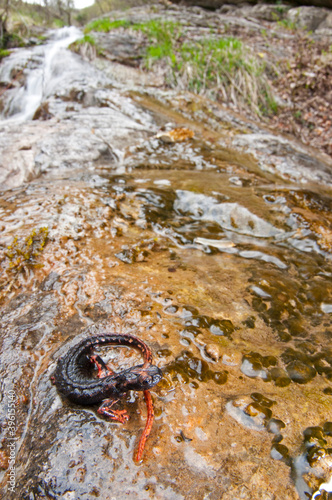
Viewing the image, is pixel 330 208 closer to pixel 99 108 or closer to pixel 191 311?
pixel 191 311

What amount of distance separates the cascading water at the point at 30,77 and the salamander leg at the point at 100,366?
807cm

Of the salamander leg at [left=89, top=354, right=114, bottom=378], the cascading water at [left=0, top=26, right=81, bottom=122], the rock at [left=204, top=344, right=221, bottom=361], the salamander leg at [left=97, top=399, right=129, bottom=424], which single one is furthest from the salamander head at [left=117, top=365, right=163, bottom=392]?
the cascading water at [left=0, top=26, right=81, bottom=122]

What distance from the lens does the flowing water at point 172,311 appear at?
1585 millimetres

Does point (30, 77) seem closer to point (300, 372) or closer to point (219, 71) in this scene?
point (219, 71)

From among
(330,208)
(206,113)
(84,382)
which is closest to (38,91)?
(206,113)

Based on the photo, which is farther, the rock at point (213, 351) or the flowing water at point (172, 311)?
the rock at point (213, 351)

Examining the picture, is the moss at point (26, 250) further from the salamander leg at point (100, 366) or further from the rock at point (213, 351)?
the rock at point (213, 351)

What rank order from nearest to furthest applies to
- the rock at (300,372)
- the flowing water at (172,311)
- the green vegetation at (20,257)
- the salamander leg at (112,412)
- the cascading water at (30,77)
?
the flowing water at (172,311), the salamander leg at (112,412), the rock at (300,372), the green vegetation at (20,257), the cascading water at (30,77)

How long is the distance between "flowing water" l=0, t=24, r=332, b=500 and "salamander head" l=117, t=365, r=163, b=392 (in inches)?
5.0

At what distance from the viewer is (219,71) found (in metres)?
8.78

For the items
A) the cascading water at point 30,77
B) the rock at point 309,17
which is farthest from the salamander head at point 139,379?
the rock at point 309,17

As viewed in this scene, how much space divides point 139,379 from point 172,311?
0.76 meters

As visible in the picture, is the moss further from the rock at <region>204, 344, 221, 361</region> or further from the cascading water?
the cascading water

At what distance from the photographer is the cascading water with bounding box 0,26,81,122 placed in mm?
9336
